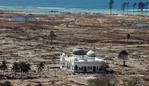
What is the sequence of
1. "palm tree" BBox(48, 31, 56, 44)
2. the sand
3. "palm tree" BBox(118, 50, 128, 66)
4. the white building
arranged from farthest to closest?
"palm tree" BBox(48, 31, 56, 44), "palm tree" BBox(118, 50, 128, 66), the white building, the sand

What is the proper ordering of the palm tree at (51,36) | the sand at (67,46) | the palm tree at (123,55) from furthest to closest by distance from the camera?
the palm tree at (51,36) → the palm tree at (123,55) → the sand at (67,46)

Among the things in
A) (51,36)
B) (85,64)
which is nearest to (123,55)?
(85,64)

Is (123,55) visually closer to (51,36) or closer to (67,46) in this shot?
(67,46)

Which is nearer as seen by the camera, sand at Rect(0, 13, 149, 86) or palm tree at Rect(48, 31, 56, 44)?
sand at Rect(0, 13, 149, 86)

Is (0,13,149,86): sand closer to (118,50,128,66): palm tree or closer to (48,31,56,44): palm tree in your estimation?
(118,50,128,66): palm tree

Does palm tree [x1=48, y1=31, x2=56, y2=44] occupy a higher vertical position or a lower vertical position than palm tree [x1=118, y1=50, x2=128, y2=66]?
higher

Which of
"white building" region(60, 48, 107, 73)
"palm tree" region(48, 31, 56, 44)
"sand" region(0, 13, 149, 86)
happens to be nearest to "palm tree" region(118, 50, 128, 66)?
"sand" region(0, 13, 149, 86)

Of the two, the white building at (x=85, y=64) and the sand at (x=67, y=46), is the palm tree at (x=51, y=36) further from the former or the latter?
the white building at (x=85, y=64)

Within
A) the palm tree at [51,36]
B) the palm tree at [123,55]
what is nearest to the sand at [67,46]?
the palm tree at [123,55]

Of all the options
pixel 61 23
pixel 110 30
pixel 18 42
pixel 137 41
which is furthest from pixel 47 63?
pixel 61 23

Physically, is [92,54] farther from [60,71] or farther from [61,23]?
[61,23]

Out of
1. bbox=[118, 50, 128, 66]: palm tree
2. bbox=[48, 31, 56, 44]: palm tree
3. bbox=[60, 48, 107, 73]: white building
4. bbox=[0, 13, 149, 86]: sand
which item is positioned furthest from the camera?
bbox=[48, 31, 56, 44]: palm tree
